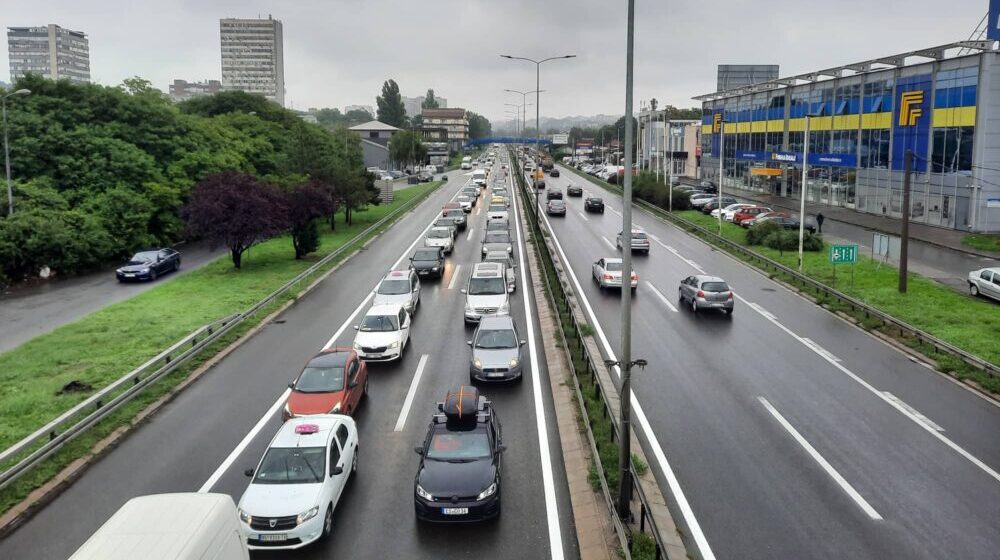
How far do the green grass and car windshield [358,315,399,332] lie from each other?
3525 cm

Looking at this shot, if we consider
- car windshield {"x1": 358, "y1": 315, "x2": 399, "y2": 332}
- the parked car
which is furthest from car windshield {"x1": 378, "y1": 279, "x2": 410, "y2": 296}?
the parked car

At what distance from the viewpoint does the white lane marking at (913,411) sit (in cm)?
1675

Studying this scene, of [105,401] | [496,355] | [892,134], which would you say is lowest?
[105,401]

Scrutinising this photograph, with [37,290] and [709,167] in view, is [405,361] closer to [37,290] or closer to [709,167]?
[37,290]

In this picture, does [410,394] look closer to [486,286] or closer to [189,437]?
[189,437]

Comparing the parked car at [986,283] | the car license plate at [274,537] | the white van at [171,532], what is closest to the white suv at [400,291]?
the car license plate at [274,537]

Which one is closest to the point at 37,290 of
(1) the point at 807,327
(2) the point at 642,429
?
(2) the point at 642,429

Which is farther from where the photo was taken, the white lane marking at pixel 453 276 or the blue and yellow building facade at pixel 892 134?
the blue and yellow building facade at pixel 892 134

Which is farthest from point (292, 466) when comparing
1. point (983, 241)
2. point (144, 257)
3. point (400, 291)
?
point (983, 241)

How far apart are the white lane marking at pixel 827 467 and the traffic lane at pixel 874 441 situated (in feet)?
1.00

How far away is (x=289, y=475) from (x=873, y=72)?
59356mm

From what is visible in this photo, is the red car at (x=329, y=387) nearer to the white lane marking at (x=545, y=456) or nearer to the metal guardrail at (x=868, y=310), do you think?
the white lane marking at (x=545, y=456)

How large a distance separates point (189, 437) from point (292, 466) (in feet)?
16.1

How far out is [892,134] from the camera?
182ft
